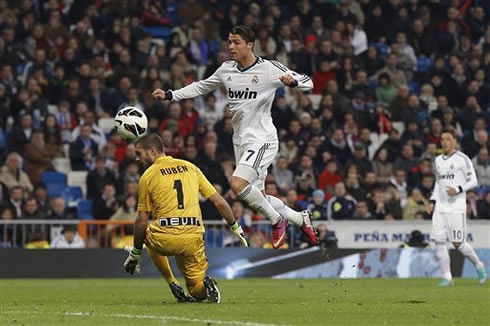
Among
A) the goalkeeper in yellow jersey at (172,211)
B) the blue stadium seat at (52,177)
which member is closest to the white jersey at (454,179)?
the goalkeeper in yellow jersey at (172,211)

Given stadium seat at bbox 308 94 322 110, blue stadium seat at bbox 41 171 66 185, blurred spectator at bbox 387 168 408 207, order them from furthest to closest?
stadium seat at bbox 308 94 322 110 < blurred spectator at bbox 387 168 408 207 < blue stadium seat at bbox 41 171 66 185

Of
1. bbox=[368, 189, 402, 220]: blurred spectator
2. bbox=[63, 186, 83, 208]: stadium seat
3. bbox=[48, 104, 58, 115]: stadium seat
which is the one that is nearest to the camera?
bbox=[368, 189, 402, 220]: blurred spectator

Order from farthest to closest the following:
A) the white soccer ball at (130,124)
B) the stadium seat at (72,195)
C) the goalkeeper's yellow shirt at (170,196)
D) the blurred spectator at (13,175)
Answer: the stadium seat at (72,195) → the blurred spectator at (13,175) → the white soccer ball at (130,124) → the goalkeeper's yellow shirt at (170,196)

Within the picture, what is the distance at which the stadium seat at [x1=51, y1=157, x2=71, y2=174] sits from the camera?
934 inches

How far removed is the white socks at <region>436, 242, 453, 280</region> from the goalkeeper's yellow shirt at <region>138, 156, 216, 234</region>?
6799 mm

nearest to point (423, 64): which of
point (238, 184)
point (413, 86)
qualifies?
point (413, 86)

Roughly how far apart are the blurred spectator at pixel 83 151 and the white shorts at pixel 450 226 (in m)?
8.10

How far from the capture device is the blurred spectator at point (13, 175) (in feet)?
73.6

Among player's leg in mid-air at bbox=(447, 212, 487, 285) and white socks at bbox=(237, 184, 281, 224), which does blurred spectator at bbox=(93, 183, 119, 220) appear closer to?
player's leg in mid-air at bbox=(447, 212, 487, 285)

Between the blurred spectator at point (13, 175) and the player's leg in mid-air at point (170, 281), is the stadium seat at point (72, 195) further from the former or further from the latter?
the player's leg in mid-air at point (170, 281)

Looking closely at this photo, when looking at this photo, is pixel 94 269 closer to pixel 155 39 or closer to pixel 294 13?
pixel 155 39

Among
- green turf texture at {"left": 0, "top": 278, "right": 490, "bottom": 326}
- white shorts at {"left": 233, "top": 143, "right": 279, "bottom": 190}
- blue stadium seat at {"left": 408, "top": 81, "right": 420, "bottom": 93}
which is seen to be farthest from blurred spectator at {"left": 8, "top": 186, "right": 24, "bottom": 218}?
blue stadium seat at {"left": 408, "top": 81, "right": 420, "bottom": 93}

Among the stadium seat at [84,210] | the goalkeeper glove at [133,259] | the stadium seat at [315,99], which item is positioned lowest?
the stadium seat at [84,210]

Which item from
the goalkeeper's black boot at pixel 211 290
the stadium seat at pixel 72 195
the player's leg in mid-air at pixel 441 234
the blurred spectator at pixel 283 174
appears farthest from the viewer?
the blurred spectator at pixel 283 174
